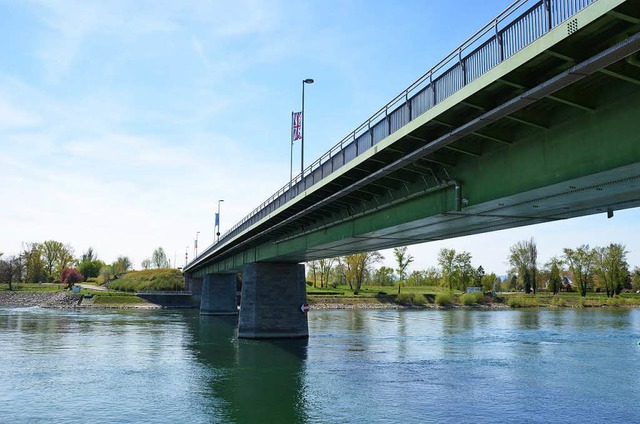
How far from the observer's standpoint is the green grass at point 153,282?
119m

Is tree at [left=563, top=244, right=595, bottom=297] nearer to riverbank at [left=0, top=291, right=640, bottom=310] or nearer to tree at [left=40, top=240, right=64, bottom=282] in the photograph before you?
riverbank at [left=0, top=291, right=640, bottom=310]

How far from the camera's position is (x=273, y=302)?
4888cm

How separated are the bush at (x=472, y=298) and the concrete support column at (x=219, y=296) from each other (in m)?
48.1

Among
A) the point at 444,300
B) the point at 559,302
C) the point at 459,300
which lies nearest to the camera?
the point at 444,300

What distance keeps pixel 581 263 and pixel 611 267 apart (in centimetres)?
667

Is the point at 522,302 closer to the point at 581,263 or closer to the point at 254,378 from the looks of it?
the point at 581,263

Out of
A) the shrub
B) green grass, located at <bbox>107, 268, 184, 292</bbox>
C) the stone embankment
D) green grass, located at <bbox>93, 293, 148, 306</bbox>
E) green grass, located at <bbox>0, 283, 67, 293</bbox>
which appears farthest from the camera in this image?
green grass, located at <bbox>0, 283, 67, 293</bbox>

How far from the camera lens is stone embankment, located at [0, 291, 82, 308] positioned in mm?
104188

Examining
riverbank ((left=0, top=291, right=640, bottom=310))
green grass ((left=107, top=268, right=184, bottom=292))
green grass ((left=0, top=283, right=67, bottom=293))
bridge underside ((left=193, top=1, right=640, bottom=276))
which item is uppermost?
bridge underside ((left=193, top=1, right=640, bottom=276))

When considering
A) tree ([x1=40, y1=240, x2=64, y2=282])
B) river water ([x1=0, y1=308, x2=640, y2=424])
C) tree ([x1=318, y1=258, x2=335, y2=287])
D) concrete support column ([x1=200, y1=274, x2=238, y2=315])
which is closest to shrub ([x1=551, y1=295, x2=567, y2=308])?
tree ([x1=318, y1=258, x2=335, y2=287])

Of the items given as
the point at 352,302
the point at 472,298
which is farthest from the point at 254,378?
the point at 472,298

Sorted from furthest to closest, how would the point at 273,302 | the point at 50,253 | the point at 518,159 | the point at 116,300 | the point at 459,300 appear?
the point at 50,253 < the point at 459,300 < the point at 116,300 < the point at 273,302 < the point at 518,159

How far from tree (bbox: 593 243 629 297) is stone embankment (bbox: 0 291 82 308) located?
113193 millimetres

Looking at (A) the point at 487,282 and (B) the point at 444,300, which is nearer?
(B) the point at 444,300
